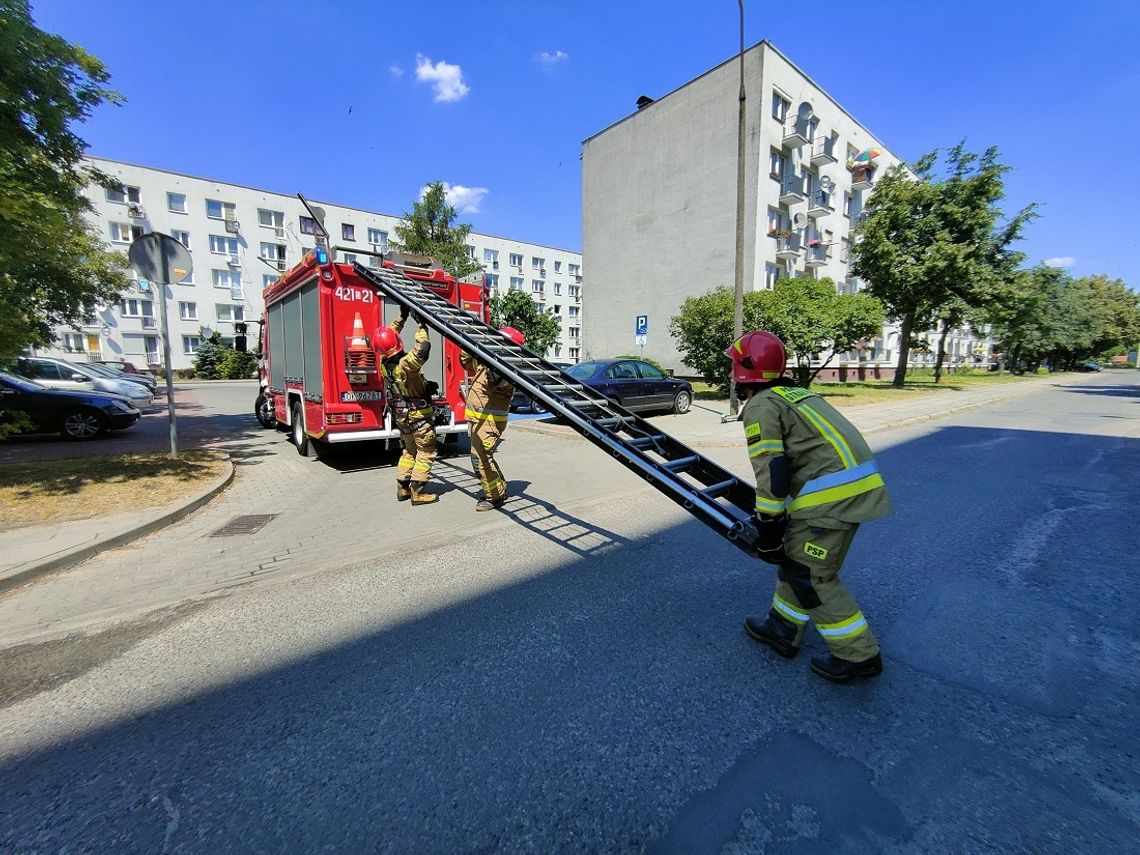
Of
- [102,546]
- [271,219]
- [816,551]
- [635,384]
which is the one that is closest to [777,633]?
[816,551]

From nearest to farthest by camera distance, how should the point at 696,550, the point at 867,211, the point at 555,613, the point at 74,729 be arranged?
the point at 74,729 < the point at 555,613 < the point at 696,550 < the point at 867,211

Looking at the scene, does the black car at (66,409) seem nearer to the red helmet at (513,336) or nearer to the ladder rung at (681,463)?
the red helmet at (513,336)

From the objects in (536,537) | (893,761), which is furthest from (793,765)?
(536,537)

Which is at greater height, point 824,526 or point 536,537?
point 824,526

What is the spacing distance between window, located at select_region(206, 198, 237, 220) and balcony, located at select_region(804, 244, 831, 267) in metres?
41.1

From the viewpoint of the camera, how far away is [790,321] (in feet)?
53.9

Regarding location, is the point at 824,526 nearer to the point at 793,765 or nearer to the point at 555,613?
the point at 793,765

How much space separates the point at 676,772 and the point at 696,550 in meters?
2.45

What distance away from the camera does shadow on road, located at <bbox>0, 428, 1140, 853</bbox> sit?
1772mm

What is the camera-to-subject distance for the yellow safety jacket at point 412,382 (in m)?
5.32

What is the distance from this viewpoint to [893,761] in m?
2.06

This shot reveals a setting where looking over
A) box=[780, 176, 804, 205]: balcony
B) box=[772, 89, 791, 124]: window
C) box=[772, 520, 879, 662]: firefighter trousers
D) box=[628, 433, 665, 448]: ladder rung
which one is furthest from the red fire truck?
box=[772, 89, 791, 124]: window

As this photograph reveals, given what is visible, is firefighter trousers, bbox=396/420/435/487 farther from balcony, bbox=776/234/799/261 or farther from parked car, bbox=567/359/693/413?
balcony, bbox=776/234/799/261

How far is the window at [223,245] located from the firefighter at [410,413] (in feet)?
136
